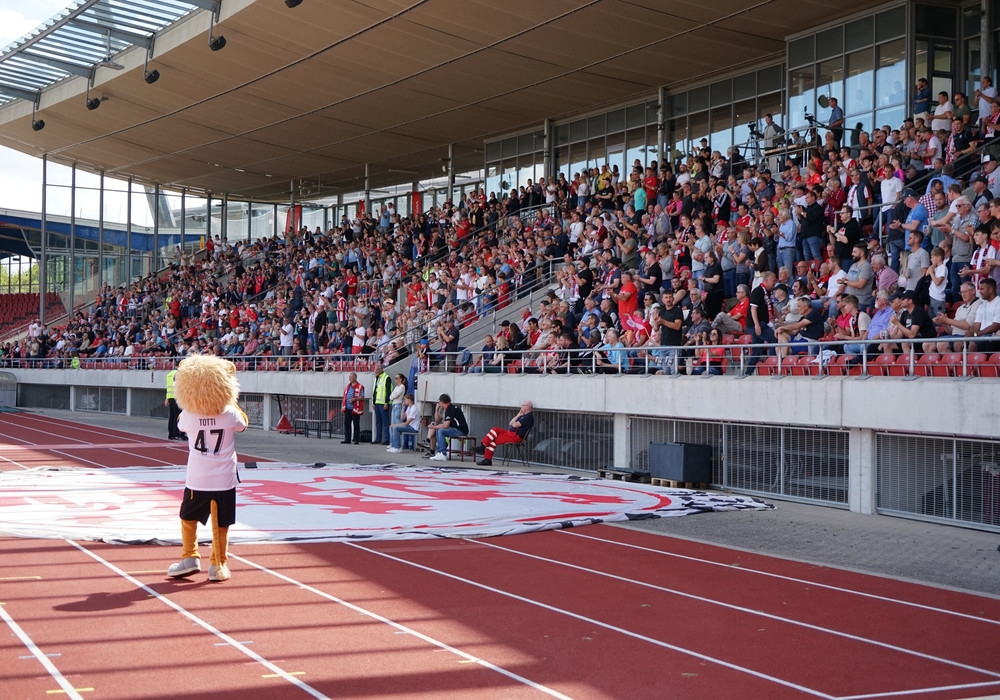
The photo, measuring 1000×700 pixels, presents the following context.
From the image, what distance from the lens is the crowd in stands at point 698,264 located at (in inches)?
574

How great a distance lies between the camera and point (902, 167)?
17.6 metres

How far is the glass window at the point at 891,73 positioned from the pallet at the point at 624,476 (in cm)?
1138

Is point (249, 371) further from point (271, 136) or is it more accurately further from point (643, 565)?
point (643, 565)

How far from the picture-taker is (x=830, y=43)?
977 inches

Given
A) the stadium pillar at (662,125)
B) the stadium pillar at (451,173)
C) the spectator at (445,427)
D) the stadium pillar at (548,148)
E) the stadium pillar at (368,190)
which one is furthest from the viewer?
the stadium pillar at (368,190)

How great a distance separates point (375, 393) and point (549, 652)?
18.1 meters

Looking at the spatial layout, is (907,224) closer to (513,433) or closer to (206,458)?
(513,433)

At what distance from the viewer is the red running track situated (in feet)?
20.9

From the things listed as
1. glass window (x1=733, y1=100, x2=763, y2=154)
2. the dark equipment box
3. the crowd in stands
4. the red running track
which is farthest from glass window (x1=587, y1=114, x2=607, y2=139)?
the red running track

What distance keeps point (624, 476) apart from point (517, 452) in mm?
4364

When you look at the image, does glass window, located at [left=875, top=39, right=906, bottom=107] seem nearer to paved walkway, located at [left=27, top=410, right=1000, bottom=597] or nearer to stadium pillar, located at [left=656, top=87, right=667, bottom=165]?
stadium pillar, located at [left=656, top=87, right=667, bottom=165]

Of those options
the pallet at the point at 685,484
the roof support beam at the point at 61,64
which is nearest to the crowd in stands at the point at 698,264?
the pallet at the point at 685,484

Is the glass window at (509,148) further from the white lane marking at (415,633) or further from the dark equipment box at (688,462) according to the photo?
the white lane marking at (415,633)

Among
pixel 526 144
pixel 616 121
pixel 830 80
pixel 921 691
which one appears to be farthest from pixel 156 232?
pixel 921 691
